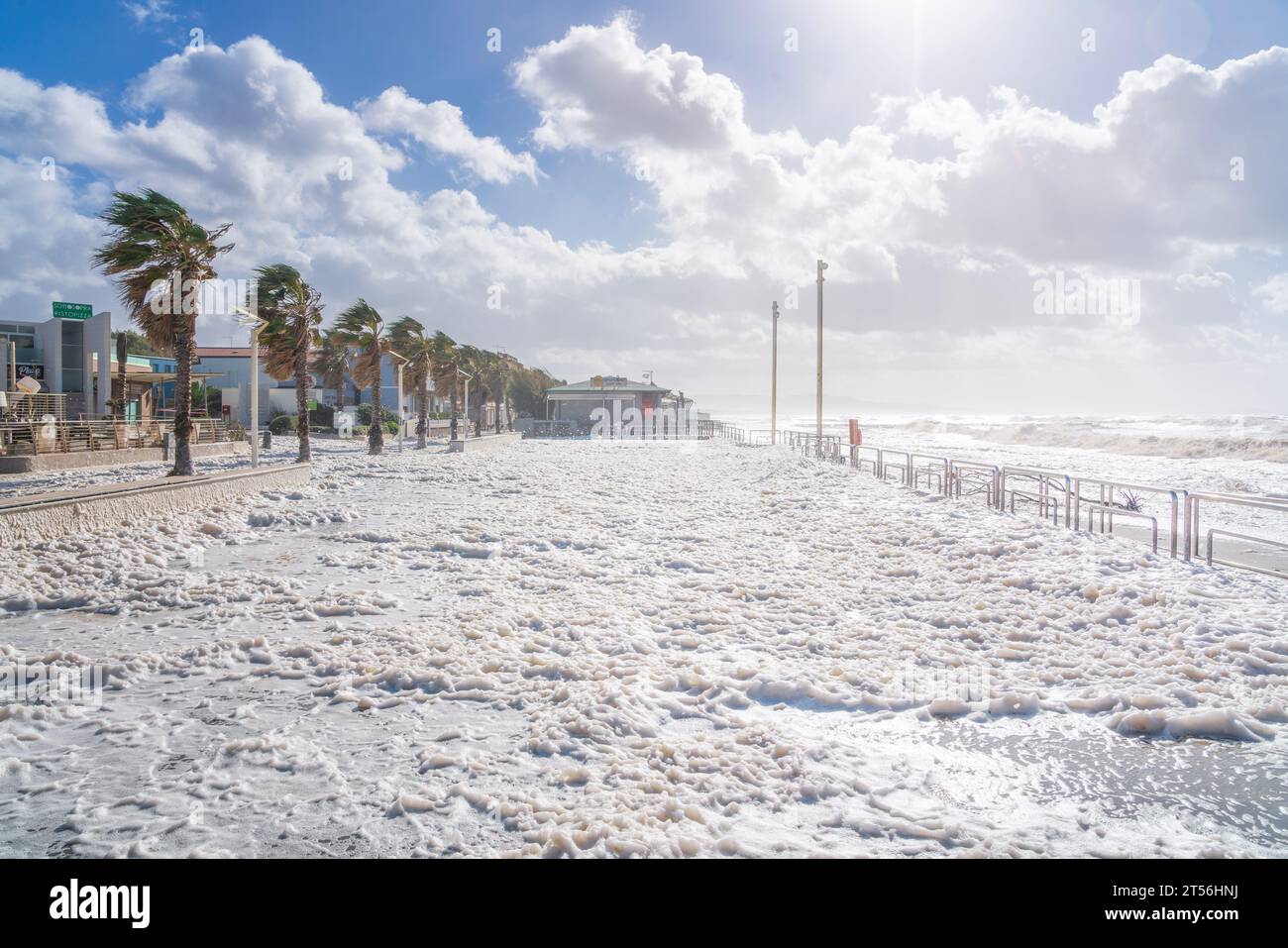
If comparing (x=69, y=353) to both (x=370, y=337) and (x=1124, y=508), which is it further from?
(x=1124, y=508)

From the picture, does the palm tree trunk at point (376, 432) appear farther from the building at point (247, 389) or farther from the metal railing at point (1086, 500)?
the metal railing at point (1086, 500)

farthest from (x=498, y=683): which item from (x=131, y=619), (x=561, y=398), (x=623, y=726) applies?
(x=561, y=398)

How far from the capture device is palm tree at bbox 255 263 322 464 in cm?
2662

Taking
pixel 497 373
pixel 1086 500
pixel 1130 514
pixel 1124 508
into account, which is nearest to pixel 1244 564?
pixel 1130 514

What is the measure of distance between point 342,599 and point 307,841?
477 centimetres

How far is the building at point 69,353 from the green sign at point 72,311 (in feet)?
3.34

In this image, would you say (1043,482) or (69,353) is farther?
(69,353)

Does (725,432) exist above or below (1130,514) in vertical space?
above

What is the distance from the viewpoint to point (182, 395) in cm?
1945

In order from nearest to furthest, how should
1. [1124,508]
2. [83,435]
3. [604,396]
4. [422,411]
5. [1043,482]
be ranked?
[1124,508]
[1043,482]
[83,435]
[422,411]
[604,396]

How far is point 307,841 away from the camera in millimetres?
3270

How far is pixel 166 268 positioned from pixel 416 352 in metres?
23.4

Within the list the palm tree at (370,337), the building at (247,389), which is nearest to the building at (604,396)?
the building at (247,389)
